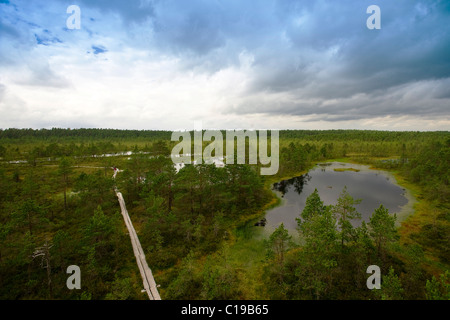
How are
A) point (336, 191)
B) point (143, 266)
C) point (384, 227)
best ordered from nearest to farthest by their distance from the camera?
point (384, 227) < point (143, 266) < point (336, 191)

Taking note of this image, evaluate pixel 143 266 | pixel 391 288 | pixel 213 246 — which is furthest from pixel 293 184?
pixel 143 266

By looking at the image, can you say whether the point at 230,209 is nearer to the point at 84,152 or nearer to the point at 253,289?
the point at 253,289

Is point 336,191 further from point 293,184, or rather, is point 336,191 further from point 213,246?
point 213,246

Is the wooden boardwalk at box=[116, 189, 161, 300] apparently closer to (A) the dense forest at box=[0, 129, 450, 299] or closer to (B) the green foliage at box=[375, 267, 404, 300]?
(A) the dense forest at box=[0, 129, 450, 299]

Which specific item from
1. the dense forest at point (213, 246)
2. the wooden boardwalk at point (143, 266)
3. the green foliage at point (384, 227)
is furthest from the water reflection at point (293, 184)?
the wooden boardwalk at point (143, 266)

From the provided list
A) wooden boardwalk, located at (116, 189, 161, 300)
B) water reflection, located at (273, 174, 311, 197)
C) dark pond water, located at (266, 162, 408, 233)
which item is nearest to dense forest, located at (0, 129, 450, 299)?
wooden boardwalk, located at (116, 189, 161, 300)

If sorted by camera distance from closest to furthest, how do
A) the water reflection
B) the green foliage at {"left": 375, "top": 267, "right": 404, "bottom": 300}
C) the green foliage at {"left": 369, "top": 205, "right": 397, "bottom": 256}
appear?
the green foliage at {"left": 375, "top": 267, "right": 404, "bottom": 300}
the green foliage at {"left": 369, "top": 205, "right": 397, "bottom": 256}
the water reflection

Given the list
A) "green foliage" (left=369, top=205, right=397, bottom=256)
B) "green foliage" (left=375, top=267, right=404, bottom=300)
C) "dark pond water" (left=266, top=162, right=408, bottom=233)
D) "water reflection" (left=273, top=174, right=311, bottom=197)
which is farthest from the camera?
"water reflection" (left=273, top=174, right=311, bottom=197)

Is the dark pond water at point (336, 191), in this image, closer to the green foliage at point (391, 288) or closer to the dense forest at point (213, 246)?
the dense forest at point (213, 246)

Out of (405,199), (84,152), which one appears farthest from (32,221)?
(84,152)
